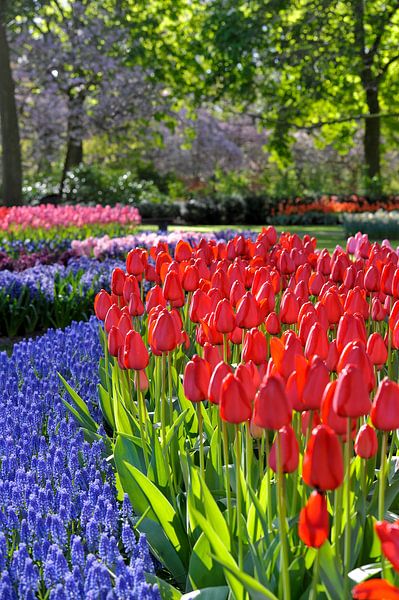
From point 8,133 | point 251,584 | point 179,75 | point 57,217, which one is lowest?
point 251,584

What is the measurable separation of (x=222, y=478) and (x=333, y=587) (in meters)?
0.78

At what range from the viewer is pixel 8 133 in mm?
19844

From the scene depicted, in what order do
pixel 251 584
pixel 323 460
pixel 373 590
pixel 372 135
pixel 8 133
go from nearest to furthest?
pixel 373 590
pixel 323 460
pixel 251 584
pixel 8 133
pixel 372 135

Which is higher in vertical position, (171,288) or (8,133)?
(8,133)

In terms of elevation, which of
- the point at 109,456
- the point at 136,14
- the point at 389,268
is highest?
the point at 136,14

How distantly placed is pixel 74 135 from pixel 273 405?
27.7 m

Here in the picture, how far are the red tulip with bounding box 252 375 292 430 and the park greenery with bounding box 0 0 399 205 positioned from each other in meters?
18.6

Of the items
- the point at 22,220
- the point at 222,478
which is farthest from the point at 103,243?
the point at 222,478

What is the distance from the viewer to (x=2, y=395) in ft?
12.5

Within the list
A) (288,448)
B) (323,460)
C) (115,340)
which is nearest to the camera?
(323,460)

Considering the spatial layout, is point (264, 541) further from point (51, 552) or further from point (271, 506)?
point (51, 552)

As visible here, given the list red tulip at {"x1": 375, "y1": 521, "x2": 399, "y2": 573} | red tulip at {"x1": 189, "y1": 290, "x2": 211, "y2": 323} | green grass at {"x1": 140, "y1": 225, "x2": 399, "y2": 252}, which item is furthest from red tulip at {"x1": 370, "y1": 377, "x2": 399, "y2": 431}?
green grass at {"x1": 140, "y1": 225, "x2": 399, "y2": 252}

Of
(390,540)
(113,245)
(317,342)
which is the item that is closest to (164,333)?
(317,342)

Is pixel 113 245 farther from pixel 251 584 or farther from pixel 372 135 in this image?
pixel 372 135
